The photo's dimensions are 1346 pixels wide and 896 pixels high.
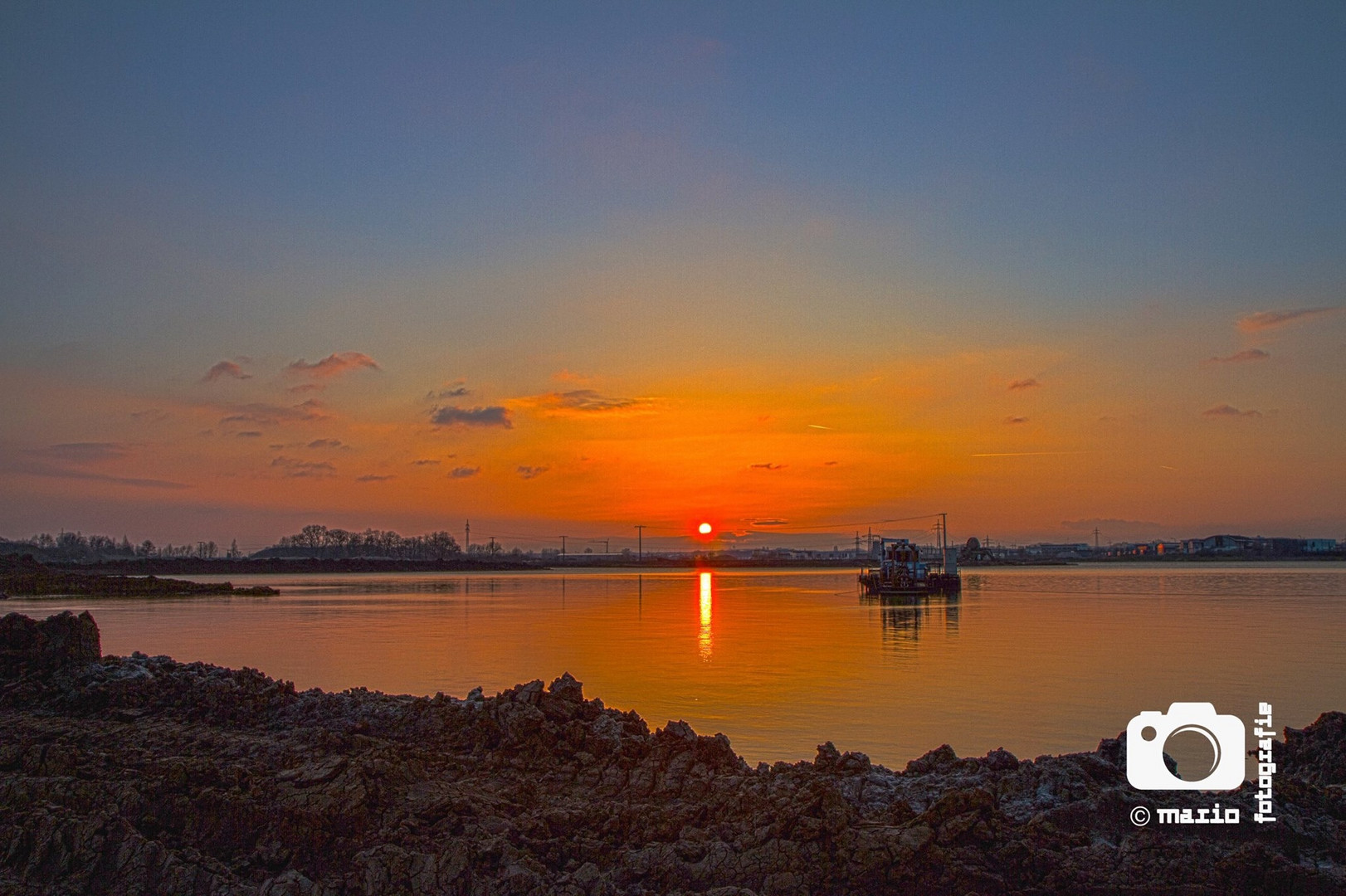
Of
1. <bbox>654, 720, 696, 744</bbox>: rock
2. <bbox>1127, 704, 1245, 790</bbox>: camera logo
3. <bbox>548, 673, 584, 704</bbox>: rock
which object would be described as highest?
<bbox>548, 673, 584, 704</bbox>: rock

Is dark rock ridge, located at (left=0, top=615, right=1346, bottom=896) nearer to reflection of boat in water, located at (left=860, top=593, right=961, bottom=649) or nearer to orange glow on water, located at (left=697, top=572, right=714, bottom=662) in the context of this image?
orange glow on water, located at (left=697, top=572, right=714, bottom=662)

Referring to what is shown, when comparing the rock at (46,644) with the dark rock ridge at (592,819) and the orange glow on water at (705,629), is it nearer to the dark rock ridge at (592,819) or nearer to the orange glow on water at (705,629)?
the dark rock ridge at (592,819)

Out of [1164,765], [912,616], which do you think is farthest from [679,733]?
[912,616]

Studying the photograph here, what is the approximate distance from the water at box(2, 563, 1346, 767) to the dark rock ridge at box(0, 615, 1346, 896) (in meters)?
3.25

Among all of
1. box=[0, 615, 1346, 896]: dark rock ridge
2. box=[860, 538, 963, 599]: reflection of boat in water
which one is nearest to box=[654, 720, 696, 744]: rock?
box=[0, 615, 1346, 896]: dark rock ridge

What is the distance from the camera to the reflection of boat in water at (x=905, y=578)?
58.0 meters

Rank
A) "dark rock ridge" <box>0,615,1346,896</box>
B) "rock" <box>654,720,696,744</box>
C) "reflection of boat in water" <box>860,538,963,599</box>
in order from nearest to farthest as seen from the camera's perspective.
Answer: "dark rock ridge" <box>0,615,1346,896</box> < "rock" <box>654,720,696,744</box> < "reflection of boat in water" <box>860,538,963,599</box>

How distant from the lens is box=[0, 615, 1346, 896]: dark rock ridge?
632 centimetres

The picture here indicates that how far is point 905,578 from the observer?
192 ft

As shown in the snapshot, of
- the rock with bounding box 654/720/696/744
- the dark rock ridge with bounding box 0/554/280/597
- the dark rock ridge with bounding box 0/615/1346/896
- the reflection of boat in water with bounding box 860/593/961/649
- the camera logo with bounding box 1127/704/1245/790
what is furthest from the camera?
the dark rock ridge with bounding box 0/554/280/597

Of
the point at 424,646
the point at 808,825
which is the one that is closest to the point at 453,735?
the point at 808,825

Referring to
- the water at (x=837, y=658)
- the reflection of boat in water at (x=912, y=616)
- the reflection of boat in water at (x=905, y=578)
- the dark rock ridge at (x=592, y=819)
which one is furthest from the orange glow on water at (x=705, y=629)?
the dark rock ridge at (x=592, y=819)

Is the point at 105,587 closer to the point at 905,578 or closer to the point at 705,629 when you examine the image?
the point at 705,629

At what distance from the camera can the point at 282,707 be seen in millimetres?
11547
